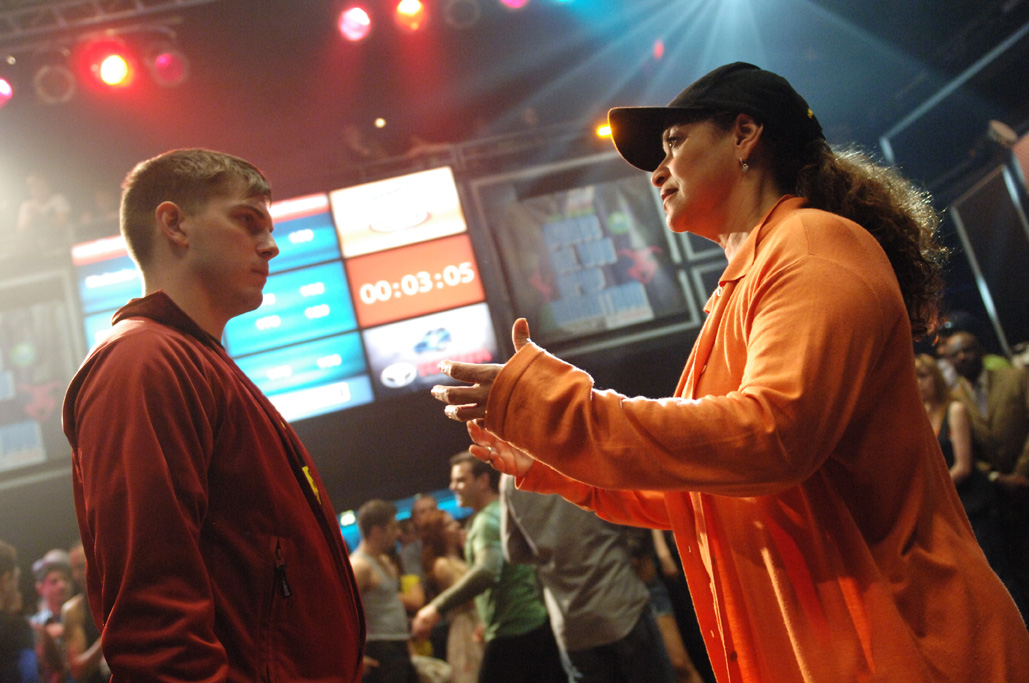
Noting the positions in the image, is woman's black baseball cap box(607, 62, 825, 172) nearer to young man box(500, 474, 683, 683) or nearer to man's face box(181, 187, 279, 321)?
man's face box(181, 187, 279, 321)

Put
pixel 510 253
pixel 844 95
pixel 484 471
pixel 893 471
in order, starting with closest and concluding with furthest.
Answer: pixel 893 471, pixel 484 471, pixel 510 253, pixel 844 95

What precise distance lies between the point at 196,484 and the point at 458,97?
862 cm

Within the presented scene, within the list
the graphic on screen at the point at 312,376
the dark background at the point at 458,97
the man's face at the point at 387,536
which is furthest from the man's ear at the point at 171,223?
the dark background at the point at 458,97

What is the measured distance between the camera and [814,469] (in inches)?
45.5

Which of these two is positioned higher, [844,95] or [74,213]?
[74,213]

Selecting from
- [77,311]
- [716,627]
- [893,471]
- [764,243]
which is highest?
[77,311]

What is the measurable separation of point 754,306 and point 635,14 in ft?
25.8

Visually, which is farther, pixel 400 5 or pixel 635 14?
pixel 635 14

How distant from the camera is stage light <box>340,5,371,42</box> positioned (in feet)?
23.4

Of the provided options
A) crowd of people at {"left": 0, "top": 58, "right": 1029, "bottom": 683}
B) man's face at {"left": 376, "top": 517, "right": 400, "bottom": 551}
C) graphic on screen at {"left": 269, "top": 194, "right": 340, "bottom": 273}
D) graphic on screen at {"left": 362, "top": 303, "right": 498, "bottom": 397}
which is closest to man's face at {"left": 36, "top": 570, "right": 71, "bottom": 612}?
man's face at {"left": 376, "top": 517, "right": 400, "bottom": 551}

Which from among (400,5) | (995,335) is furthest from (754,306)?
(995,335)

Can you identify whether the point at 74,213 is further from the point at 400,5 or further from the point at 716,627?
the point at 716,627

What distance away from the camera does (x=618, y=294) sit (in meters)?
7.44

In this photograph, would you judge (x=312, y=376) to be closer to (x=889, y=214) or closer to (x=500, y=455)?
(x=500, y=455)
